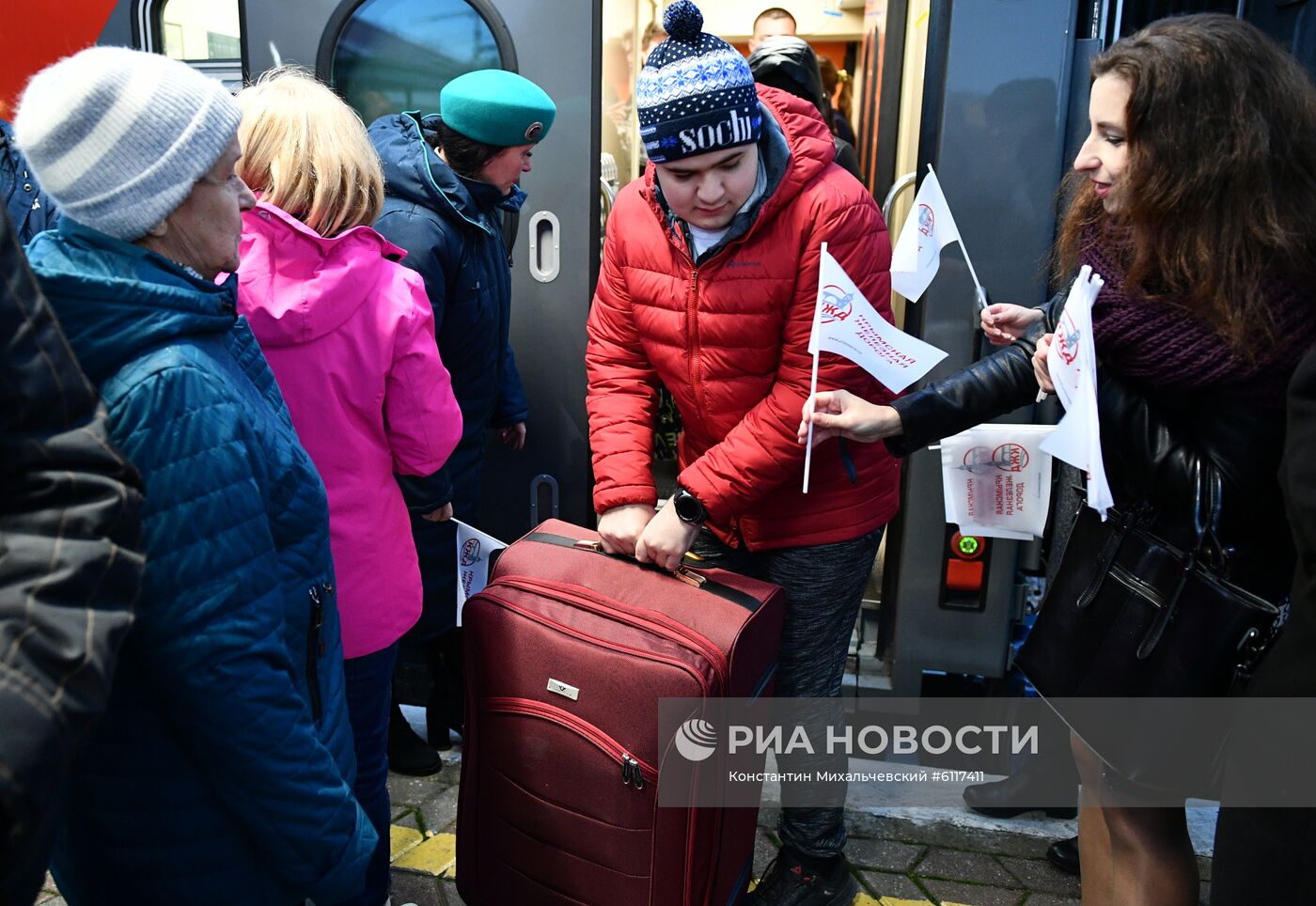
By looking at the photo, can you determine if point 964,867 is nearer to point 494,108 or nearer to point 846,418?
point 846,418

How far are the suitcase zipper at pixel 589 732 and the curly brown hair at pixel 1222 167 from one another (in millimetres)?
1089

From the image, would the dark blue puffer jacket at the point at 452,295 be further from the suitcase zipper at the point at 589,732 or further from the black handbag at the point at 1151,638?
the black handbag at the point at 1151,638

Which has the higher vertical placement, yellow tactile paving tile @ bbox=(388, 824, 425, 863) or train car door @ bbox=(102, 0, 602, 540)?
train car door @ bbox=(102, 0, 602, 540)

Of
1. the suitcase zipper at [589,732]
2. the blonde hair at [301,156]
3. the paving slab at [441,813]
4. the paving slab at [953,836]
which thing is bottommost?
the paving slab at [441,813]

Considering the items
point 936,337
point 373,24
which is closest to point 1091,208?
point 936,337

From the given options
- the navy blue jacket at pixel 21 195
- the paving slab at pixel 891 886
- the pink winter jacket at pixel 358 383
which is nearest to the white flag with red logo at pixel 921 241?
the pink winter jacket at pixel 358 383

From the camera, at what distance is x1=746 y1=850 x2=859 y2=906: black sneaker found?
6.77ft

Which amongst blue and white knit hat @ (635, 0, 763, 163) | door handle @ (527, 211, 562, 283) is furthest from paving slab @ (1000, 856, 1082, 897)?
door handle @ (527, 211, 562, 283)

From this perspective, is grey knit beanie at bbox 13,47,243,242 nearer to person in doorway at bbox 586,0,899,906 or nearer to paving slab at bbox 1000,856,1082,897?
person in doorway at bbox 586,0,899,906

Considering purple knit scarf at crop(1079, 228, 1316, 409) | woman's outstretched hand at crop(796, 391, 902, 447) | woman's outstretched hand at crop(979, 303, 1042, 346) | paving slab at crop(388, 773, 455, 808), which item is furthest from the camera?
paving slab at crop(388, 773, 455, 808)

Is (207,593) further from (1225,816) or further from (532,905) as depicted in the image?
(1225,816)

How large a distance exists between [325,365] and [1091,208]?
1340mm

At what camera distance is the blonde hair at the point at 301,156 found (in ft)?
5.68

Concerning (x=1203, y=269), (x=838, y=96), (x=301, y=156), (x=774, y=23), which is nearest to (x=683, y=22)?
(x=301, y=156)
